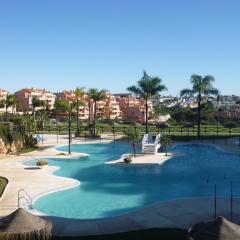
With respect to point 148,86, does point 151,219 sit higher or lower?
lower

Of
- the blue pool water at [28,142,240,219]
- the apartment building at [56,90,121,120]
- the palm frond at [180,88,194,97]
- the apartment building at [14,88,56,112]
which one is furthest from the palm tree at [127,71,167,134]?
the apartment building at [14,88,56,112]

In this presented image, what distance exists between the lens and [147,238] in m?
15.5

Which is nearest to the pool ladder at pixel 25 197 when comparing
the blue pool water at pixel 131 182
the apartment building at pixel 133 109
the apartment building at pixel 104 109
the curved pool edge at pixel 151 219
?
the blue pool water at pixel 131 182

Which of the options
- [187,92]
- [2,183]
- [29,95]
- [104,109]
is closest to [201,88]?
[187,92]

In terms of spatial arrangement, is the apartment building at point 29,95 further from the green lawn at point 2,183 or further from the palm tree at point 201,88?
the green lawn at point 2,183

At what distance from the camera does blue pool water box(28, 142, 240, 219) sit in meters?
20.8

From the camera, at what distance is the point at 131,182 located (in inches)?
1049

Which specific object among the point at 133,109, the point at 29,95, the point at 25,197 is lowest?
the point at 25,197

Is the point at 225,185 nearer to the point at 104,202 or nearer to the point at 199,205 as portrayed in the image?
the point at 199,205

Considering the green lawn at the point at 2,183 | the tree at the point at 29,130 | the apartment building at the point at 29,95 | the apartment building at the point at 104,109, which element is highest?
the apartment building at the point at 29,95

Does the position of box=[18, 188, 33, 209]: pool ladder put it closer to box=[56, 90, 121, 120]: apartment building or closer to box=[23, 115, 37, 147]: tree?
box=[23, 115, 37, 147]: tree

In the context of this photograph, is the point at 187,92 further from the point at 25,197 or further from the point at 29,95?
the point at 29,95

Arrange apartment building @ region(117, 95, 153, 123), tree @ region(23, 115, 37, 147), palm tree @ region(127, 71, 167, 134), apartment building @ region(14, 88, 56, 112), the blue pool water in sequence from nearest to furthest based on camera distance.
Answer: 1. the blue pool water
2. tree @ region(23, 115, 37, 147)
3. palm tree @ region(127, 71, 167, 134)
4. apartment building @ region(117, 95, 153, 123)
5. apartment building @ region(14, 88, 56, 112)

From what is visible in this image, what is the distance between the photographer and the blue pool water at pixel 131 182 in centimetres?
2084
